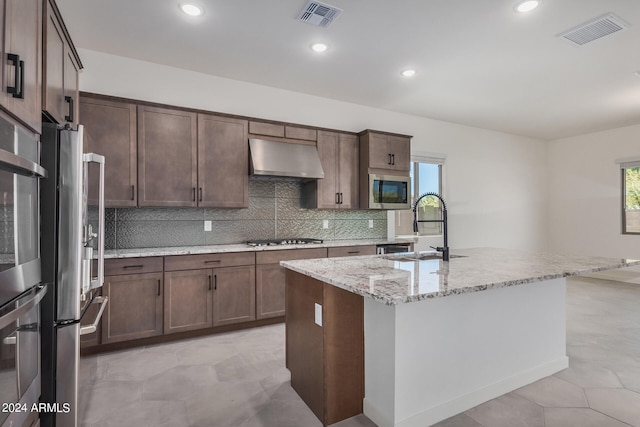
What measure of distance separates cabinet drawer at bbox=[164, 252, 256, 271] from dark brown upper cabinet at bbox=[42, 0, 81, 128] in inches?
54.2

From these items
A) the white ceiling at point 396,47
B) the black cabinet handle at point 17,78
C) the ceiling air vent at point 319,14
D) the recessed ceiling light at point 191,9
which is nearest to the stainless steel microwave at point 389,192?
the white ceiling at point 396,47

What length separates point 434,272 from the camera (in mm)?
1943

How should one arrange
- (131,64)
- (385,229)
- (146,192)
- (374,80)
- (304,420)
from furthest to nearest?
(385,229) → (374,80) → (131,64) → (146,192) → (304,420)

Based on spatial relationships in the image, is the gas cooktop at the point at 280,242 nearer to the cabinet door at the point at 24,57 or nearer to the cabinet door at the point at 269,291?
the cabinet door at the point at 269,291

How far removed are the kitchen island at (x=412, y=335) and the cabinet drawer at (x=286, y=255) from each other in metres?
1.29

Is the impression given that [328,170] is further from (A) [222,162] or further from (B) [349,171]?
(A) [222,162]

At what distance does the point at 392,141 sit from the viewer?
4562 mm

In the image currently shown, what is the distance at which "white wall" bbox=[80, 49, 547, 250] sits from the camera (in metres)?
3.47

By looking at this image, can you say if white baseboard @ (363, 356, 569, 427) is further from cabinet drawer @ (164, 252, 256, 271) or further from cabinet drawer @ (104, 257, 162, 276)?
cabinet drawer @ (104, 257, 162, 276)

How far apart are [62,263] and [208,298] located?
174 cm

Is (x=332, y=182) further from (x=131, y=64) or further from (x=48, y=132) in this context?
(x=48, y=132)

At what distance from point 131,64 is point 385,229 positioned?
3.76 meters

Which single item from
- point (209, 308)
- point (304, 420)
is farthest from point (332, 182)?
point (304, 420)

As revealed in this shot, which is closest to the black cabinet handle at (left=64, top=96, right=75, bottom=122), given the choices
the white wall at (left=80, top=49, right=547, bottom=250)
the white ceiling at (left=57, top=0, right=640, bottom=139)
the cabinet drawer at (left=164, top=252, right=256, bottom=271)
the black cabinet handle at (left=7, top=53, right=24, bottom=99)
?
the white ceiling at (left=57, top=0, right=640, bottom=139)
